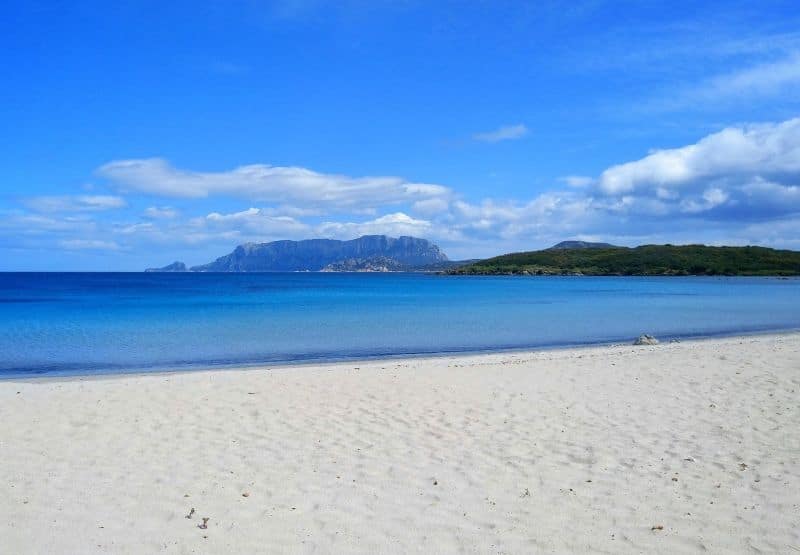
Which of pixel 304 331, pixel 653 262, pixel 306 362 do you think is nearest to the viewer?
pixel 306 362

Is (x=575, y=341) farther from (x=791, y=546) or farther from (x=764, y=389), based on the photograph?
(x=791, y=546)

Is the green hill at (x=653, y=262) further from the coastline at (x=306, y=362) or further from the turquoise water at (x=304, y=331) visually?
the coastline at (x=306, y=362)

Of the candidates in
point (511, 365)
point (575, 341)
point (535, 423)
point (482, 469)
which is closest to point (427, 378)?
point (511, 365)

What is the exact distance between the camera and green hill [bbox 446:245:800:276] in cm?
14038

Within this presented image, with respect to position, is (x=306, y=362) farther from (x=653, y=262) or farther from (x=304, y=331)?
(x=653, y=262)

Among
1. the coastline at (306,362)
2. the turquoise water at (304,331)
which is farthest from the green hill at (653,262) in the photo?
the coastline at (306,362)

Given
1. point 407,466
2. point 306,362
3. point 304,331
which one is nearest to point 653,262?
point 304,331

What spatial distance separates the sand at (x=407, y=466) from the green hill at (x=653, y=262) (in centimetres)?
14191

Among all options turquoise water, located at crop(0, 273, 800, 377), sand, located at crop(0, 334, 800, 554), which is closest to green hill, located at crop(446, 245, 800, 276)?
turquoise water, located at crop(0, 273, 800, 377)

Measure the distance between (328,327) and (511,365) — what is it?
1641 cm

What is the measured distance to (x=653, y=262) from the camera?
155500 mm

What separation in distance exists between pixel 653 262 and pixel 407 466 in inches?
6349

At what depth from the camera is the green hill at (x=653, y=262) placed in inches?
5527

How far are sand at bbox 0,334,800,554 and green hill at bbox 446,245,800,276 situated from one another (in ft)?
466
